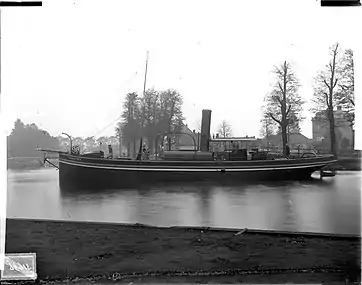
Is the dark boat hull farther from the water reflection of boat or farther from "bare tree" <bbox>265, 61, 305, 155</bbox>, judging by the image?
"bare tree" <bbox>265, 61, 305, 155</bbox>

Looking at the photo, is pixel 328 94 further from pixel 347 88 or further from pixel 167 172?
pixel 167 172

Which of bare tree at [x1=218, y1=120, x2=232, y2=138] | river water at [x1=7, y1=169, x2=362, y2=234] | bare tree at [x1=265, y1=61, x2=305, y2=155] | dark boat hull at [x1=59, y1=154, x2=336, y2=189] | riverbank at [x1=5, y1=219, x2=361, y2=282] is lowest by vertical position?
riverbank at [x1=5, y1=219, x2=361, y2=282]

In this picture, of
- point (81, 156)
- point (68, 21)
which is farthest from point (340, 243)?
point (68, 21)

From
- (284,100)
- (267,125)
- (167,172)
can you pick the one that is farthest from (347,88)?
(167,172)

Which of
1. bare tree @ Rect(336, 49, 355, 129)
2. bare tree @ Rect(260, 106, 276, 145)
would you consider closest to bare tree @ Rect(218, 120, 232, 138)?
bare tree @ Rect(260, 106, 276, 145)

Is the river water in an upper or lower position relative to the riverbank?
upper

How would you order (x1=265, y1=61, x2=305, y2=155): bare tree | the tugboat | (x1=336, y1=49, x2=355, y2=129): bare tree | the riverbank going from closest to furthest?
the riverbank, (x1=336, y1=49, x2=355, y2=129): bare tree, (x1=265, y1=61, x2=305, y2=155): bare tree, the tugboat

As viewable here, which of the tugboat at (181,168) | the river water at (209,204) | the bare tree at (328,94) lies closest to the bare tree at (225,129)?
the tugboat at (181,168)
